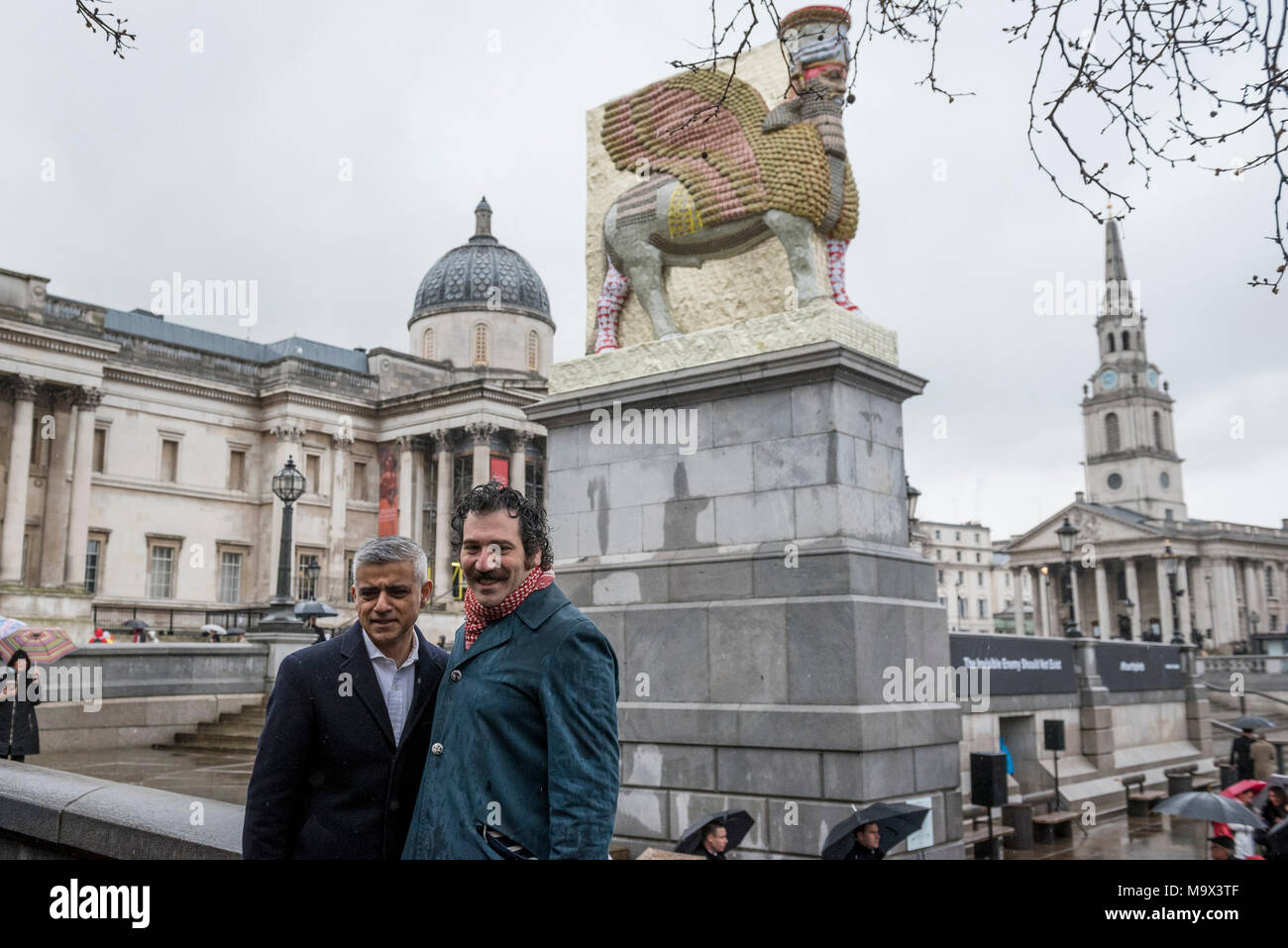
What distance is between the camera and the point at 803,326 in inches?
376

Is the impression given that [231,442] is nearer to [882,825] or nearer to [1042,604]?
[882,825]

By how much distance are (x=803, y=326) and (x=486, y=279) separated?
5708 centimetres

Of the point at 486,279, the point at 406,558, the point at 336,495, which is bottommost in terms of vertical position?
the point at 406,558

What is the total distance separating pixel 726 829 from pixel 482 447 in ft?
159

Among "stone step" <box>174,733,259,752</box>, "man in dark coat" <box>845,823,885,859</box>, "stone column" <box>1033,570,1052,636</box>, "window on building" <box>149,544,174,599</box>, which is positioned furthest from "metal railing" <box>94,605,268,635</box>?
"stone column" <box>1033,570,1052,636</box>

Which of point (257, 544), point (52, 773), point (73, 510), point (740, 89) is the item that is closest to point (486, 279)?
point (257, 544)

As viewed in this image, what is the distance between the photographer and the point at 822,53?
32.6ft

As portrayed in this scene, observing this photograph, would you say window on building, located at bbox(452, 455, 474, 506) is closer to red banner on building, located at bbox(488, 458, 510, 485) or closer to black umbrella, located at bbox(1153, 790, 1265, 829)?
Answer: red banner on building, located at bbox(488, 458, 510, 485)

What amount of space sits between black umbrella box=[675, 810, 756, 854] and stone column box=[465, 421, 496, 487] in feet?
156

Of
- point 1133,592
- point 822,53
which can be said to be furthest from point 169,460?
point 1133,592

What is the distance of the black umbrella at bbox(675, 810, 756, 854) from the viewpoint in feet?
25.0

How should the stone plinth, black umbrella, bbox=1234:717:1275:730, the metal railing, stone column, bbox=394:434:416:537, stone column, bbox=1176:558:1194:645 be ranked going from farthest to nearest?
stone column, bbox=1176:558:1194:645, stone column, bbox=394:434:416:537, the metal railing, black umbrella, bbox=1234:717:1275:730, the stone plinth
